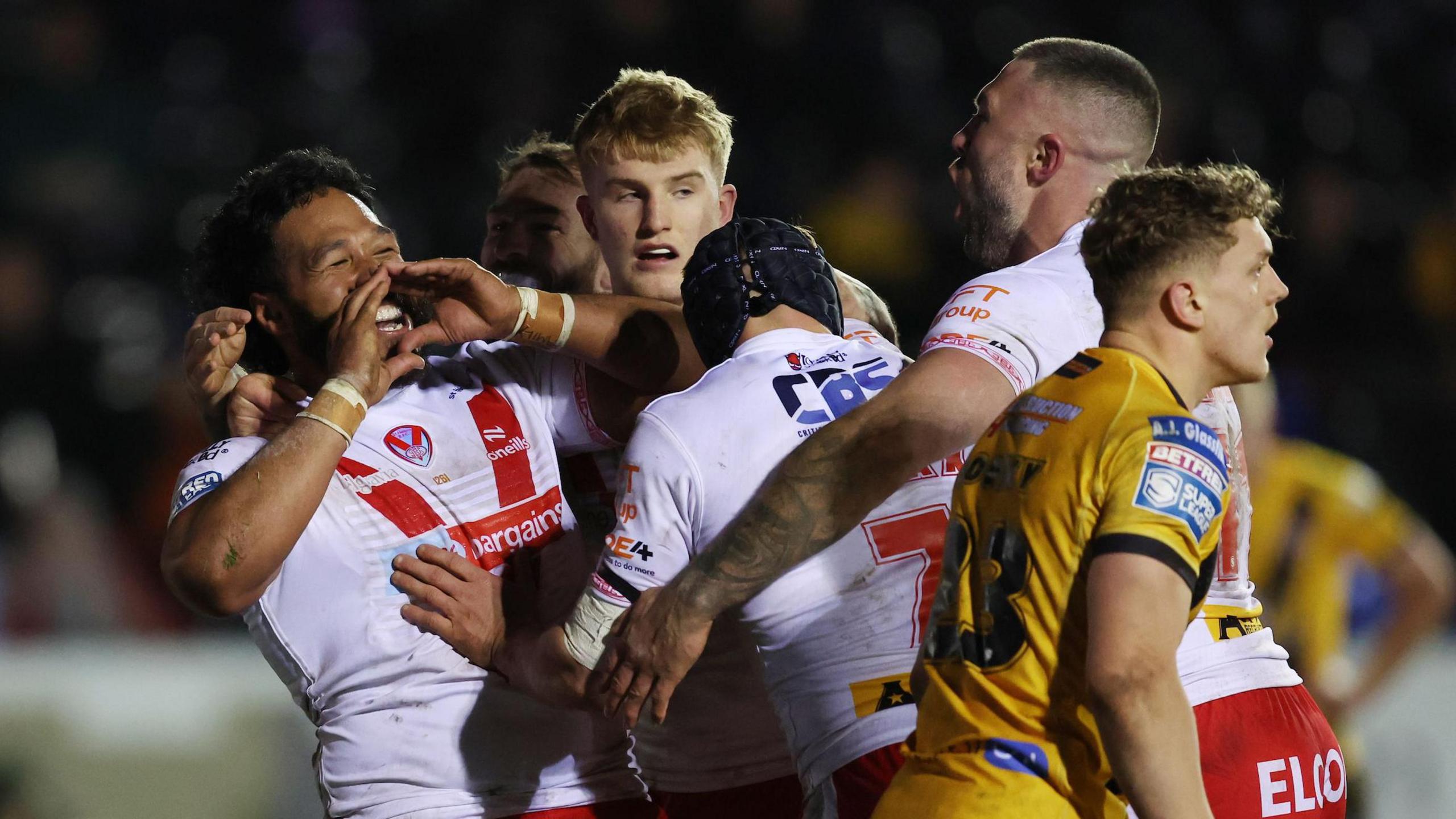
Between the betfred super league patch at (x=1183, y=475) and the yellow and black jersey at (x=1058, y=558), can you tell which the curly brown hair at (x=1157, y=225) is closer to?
the yellow and black jersey at (x=1058, y=558)

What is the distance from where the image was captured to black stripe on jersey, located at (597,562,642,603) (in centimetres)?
317

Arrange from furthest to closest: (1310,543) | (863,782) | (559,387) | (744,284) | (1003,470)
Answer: (1310,543), (559,387), (744,284), (863,782), (1003,470)

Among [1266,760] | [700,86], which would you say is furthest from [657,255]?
[700,86]

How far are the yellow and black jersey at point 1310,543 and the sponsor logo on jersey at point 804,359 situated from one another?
14.5 ft

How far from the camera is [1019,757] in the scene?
2.46 m

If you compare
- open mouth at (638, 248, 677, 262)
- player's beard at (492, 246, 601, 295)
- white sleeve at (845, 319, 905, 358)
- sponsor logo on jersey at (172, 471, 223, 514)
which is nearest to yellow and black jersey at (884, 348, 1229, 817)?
white sleeve at (845, 319, 905, 358)

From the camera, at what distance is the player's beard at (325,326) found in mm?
3805

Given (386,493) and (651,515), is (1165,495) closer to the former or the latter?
(651,515)

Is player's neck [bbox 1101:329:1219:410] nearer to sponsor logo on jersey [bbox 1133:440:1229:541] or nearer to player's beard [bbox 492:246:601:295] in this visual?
sponsor logo on jersey [bbox 1133:440:1229:541]

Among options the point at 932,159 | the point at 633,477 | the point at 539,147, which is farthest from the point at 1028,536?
the point at 932,159

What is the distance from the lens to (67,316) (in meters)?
8.19

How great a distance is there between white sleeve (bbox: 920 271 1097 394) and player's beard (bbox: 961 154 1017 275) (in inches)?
23.0

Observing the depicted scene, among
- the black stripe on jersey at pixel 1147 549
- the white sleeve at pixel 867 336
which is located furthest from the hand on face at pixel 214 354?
the black stripe on jersey at pixel 1147 549

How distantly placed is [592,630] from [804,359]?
0.75 meters
